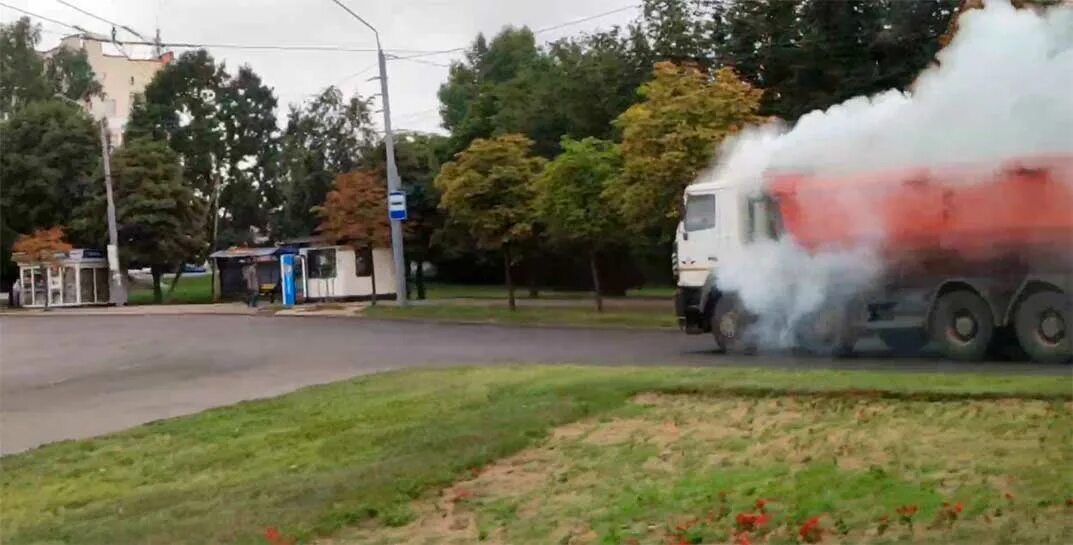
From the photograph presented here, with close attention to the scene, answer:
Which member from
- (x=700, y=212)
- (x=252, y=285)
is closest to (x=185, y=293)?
(x=252, y=285)

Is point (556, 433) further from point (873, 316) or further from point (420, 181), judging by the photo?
point (420, 181)

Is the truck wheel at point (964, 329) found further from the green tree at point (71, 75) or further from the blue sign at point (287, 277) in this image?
the green tree at point (71, 75)

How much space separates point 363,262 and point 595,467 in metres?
37.1

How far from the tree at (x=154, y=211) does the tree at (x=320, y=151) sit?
16.2ft

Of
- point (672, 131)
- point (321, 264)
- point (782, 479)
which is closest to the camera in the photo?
point (782, 479)

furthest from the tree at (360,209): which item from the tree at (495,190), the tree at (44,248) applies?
the tree at (44,248)

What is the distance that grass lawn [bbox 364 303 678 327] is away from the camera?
87.9ft

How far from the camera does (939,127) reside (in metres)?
8.48

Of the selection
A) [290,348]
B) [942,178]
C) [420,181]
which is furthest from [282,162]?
[942,178]

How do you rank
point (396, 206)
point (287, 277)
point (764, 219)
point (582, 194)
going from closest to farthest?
point (764, 219), point (582, 194), point (396, 206), point (287, 277)

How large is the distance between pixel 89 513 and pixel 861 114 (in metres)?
7.03

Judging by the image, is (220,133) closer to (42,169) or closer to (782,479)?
(42,169)

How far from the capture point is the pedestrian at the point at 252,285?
44.7 metres

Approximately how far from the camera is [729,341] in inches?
663
